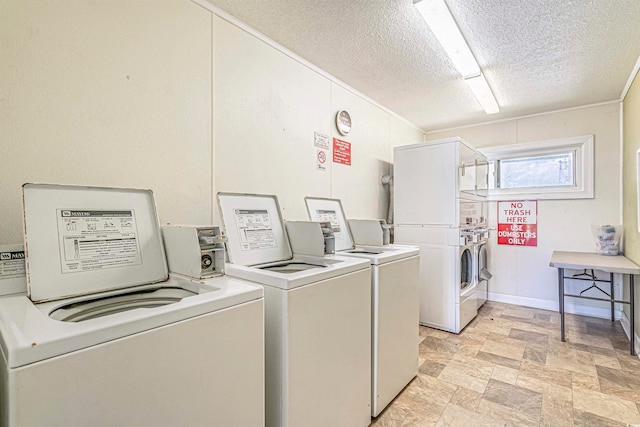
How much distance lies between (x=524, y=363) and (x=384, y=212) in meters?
1.97

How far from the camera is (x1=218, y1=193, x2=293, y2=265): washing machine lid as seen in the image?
179 cm

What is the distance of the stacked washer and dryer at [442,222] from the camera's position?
3.08 m

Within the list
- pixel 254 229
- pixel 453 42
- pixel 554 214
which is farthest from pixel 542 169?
pixel 254 229

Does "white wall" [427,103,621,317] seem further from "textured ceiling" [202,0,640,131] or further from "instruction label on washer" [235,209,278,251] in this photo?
"instruction label on washer" [235,209,278,251]

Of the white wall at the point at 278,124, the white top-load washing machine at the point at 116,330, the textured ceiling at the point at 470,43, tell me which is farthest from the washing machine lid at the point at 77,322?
the textured ceiling at the point at 470,43

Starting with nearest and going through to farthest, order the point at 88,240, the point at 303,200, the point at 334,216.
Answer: the point at 88,240
the point at 303,200
the point at 334,216

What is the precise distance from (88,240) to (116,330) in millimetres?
638

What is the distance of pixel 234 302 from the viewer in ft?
3.44

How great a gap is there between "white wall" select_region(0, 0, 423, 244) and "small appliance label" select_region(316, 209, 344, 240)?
0.65 feet

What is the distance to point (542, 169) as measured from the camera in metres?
3.98

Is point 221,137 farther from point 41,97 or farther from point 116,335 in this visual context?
point 116,335

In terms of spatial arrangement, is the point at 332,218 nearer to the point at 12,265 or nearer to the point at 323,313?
the point at 323,313

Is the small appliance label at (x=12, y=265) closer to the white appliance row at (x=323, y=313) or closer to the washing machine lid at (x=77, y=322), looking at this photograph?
the washing machine lid at (x=77, y=322)

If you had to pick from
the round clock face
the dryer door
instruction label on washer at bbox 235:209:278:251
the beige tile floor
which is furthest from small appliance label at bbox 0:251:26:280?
the dryer door
